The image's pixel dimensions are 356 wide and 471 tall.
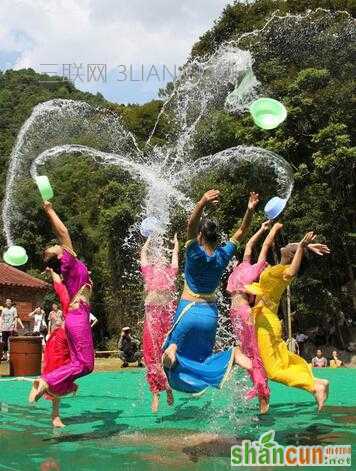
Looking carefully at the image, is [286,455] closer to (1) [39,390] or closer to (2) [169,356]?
(2) [169,356]

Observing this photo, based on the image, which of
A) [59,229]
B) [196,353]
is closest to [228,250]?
[196,353]

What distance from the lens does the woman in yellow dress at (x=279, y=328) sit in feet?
21.2

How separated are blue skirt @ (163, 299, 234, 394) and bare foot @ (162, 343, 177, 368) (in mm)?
42

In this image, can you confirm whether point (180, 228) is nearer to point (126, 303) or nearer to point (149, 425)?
point (126, 303)

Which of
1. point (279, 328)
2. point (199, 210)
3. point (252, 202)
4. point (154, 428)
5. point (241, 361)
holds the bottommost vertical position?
point (154, 428)

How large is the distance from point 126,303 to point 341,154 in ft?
42.3

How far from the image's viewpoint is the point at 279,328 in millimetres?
7008

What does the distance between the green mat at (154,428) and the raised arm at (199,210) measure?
1761 millimetres

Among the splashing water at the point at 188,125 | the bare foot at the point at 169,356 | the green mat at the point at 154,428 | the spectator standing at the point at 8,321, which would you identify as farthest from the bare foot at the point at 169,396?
the spectator standing at the point at 8,321

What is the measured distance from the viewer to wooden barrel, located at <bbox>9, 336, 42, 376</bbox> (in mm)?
13492

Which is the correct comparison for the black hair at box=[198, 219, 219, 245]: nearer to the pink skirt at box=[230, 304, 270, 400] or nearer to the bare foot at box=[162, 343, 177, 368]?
the bare foot at box=[162, 343, 177, 368]

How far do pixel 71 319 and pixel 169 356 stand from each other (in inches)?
58.7

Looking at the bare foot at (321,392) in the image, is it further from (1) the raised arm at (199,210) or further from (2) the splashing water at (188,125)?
(2) the splashing water at (188,125)

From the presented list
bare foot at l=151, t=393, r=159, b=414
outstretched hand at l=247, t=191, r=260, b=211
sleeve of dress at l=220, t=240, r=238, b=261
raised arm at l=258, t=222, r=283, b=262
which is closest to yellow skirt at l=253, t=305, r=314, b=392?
raised arm at l=258, t=222, r=283, b=262
